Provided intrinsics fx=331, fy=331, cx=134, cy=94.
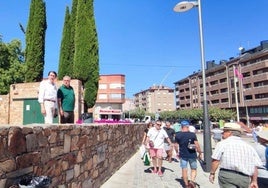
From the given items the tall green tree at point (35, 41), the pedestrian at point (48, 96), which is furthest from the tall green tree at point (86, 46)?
the pedestrian at point (48, 96)

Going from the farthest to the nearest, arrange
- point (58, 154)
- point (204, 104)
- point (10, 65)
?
1. point (10, 65)
2. point (204, 104)
3. point (58, 154)

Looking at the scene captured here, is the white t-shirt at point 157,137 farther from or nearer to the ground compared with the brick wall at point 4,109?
nearer to the ground

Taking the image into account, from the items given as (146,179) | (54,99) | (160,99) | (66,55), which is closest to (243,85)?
(66,55)

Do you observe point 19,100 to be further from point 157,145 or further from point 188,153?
point 188,153

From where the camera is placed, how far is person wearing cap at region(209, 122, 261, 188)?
5.01 meters

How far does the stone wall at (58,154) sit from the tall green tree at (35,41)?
49.7 ft

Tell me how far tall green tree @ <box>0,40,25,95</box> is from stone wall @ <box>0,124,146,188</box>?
25220 mm

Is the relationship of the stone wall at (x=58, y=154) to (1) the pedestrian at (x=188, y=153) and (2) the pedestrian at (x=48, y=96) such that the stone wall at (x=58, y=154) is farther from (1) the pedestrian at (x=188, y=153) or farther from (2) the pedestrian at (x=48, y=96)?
(1) the pedestrian at (x=188, y=153)

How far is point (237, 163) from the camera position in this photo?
199 inches

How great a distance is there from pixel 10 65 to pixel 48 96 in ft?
91.9

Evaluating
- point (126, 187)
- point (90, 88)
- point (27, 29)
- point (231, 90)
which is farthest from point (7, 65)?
point (231, 90)

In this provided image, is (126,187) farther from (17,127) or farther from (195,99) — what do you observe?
(195,99)

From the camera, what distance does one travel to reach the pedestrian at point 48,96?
7.67 m

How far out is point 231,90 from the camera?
85.2 meters
